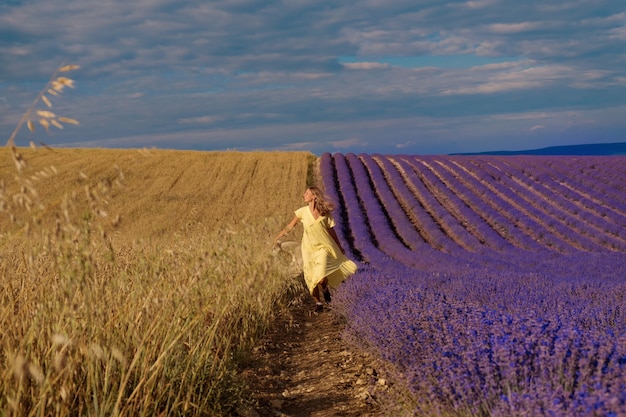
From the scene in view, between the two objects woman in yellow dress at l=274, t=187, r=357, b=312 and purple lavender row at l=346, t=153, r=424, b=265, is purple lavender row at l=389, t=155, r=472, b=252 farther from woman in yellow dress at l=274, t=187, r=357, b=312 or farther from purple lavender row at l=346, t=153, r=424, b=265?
woman in yellow dress at l=274, t=187, r=357, b=312

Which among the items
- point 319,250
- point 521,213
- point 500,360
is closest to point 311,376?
point 500,360

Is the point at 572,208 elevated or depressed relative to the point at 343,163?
depressed

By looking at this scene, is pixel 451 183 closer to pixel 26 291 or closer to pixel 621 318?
pixel 621 318

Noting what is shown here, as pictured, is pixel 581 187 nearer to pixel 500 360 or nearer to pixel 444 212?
pixel 444 212

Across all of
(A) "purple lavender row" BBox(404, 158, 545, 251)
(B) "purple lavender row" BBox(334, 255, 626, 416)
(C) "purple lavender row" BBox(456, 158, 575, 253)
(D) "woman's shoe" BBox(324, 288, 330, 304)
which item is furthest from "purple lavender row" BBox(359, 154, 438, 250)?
(B) "purple lavender row" BBox(334, 255, 626, 416)

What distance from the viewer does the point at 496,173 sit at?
29.2 m

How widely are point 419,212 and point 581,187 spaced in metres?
8.47

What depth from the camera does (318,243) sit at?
8.85 metres

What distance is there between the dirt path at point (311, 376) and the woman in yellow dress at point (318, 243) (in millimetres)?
1150

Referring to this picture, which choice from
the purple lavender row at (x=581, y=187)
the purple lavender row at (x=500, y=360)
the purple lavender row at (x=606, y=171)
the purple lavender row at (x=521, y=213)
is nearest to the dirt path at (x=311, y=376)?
the purple lavender row at (x=500, y=360)

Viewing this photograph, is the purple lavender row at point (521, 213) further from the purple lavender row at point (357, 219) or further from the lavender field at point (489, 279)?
the purple lavender row at point (357, 219)

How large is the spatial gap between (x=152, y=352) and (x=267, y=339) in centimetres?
347

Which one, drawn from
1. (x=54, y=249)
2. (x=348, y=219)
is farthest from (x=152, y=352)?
(x=348, y=219)

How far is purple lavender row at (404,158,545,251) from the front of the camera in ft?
Result: 56.3
